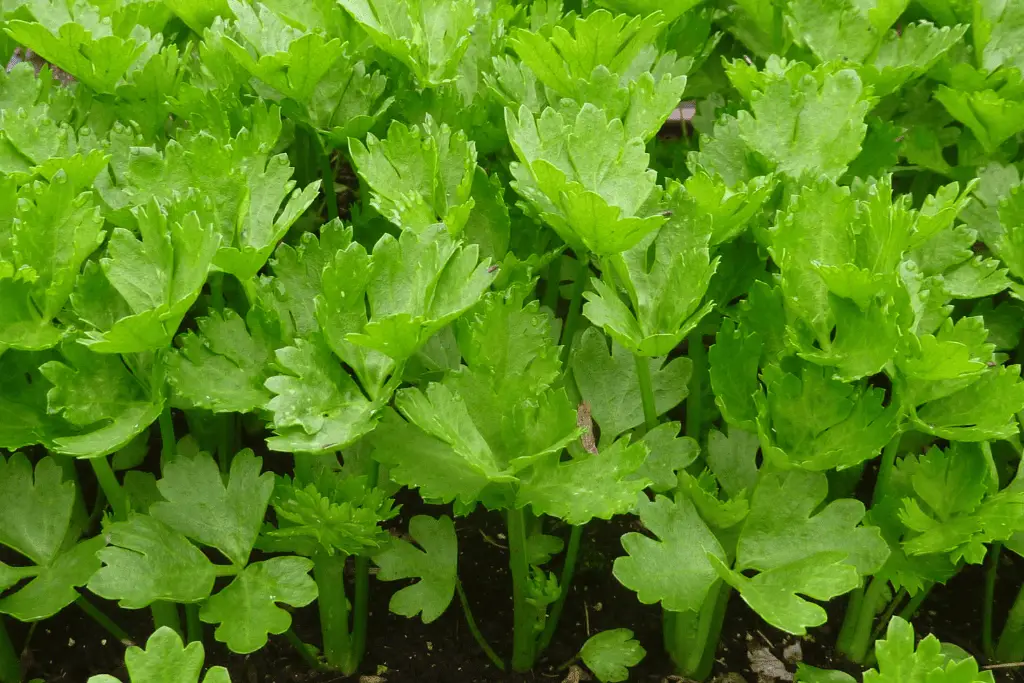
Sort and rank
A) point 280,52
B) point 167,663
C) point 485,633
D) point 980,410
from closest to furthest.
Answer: point 167,663 → point 980,410 → point 280,52 → point 485,633

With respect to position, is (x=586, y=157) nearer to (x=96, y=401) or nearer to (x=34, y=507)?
(x=96, y=401)

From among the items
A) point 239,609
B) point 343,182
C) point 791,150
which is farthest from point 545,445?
point 343,182

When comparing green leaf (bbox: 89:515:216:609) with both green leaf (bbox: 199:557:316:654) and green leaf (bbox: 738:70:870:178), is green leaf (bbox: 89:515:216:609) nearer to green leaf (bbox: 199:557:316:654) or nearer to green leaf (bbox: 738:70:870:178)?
green leaf (bbox: 199:557:316:654)

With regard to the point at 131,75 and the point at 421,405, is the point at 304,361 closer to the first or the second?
the point at 421,405

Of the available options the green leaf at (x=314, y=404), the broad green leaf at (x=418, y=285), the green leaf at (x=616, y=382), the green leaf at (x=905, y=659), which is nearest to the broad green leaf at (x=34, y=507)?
the green leaf at (x=314, y=404)

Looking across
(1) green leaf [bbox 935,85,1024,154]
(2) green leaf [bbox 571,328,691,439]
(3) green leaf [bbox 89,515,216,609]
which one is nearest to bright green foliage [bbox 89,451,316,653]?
(3) green leaf [bbox 89,515,216,609]

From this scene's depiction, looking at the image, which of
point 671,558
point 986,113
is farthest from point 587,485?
point 986,113

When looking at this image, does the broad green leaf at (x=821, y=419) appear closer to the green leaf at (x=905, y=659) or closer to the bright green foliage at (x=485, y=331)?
the bright green foliage at (x=485, y=331)
